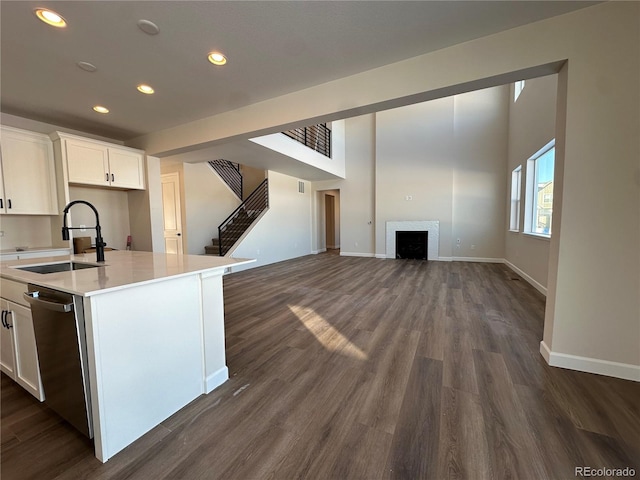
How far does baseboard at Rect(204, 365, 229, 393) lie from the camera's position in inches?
72.7

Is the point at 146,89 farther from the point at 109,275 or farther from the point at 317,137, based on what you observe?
the point at 317,137

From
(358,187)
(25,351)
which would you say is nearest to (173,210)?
(25,351)

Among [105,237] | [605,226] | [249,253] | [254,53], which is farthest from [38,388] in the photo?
[249,253]

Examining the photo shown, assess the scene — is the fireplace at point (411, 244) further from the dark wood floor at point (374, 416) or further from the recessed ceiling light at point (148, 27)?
the recessed ceiling light at point (148, 27)

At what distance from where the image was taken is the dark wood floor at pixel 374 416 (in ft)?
4.18

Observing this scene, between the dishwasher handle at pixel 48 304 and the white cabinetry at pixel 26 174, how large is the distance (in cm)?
279

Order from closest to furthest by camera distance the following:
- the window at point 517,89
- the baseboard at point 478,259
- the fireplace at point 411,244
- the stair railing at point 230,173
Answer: the window at point 517,89, the baseboard at point 478,259, the stair railing at point 230,173, the fireplace at point 411,244

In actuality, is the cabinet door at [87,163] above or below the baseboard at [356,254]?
above

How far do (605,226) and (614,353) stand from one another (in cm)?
96

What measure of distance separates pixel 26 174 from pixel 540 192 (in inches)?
303

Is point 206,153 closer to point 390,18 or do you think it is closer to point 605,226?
point 390,18

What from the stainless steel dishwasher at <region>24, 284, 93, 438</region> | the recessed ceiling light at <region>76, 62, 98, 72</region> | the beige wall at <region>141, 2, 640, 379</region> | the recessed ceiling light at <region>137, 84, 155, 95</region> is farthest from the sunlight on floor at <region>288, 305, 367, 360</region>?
the recessed ceiling light at <region>76, 62, 98, 72</region>

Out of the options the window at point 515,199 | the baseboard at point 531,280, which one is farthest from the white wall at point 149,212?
the window at point 515,199

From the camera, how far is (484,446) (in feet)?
4.50
